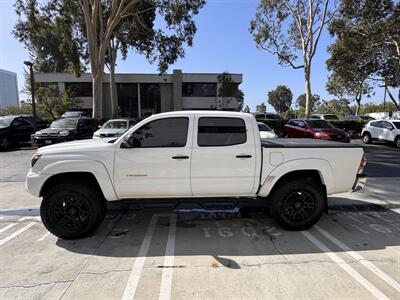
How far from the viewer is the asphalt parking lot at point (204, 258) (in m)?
3.38

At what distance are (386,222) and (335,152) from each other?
1826mm

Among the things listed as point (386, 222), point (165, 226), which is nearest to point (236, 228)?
point (165, 226)

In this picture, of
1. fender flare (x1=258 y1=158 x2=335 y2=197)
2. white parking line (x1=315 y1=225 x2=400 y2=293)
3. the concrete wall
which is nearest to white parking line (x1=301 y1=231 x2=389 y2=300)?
white parking line (x1=315 y1=225 x2=400 y2=293)

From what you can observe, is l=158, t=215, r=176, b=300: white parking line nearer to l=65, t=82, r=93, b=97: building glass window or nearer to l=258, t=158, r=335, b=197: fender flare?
l=258, t=158, r=335, b=197: fender flare

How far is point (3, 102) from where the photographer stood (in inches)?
2763

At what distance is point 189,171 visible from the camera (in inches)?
187

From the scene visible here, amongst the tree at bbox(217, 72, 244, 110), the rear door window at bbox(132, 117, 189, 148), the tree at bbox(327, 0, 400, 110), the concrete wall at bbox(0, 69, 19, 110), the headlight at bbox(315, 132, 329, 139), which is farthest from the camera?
the concrete wall at bbox(0, 69, 19, 110)

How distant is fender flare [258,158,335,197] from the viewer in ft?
16.0

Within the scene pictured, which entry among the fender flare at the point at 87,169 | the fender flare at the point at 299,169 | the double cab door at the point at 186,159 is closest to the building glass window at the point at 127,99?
the fender flare at the point at 87,169

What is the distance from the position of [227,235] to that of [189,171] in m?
1.22

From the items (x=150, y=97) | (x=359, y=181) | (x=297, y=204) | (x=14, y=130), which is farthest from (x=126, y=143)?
(x=150, y=97)

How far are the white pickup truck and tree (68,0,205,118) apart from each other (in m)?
17.0

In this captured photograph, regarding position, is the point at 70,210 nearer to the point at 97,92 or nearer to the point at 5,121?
the point at 5,121

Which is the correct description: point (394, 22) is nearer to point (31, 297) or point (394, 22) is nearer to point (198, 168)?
point (198, 168)
